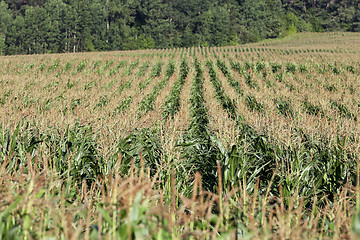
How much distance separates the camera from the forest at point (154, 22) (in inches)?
3337

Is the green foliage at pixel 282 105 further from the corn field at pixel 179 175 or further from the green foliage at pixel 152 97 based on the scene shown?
the green foliage at pixel 152 97

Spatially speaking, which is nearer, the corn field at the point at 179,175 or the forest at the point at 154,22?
the corn field at the point at 179,175

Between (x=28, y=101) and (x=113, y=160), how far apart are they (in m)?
9.61

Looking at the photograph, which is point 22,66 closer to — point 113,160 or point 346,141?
point 113,160

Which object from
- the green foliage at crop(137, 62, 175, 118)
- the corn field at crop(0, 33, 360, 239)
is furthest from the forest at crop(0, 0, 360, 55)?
the corn field at crop(0, 33, 360, 239)

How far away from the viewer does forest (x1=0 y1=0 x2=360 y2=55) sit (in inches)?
3337

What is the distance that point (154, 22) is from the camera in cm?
10356

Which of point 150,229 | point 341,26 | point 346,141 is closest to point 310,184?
point 346,141

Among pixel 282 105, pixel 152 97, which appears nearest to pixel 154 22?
pixel 152 97

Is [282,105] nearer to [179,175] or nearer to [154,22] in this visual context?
[179,175]

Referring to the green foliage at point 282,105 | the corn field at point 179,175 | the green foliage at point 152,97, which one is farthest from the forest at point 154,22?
the corn field at point 179,175

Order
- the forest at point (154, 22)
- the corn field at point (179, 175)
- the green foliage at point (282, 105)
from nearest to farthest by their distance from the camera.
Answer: the corn field at point (179, 175) → the green foliage at point (282, 105) → the forest at point (154, 22)

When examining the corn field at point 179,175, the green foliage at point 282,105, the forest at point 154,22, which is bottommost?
the green foliage at point 282,105

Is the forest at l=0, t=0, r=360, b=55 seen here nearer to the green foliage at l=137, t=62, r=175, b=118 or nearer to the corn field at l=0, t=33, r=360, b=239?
the green foliage at l=137, t=62, r=175, b=118
